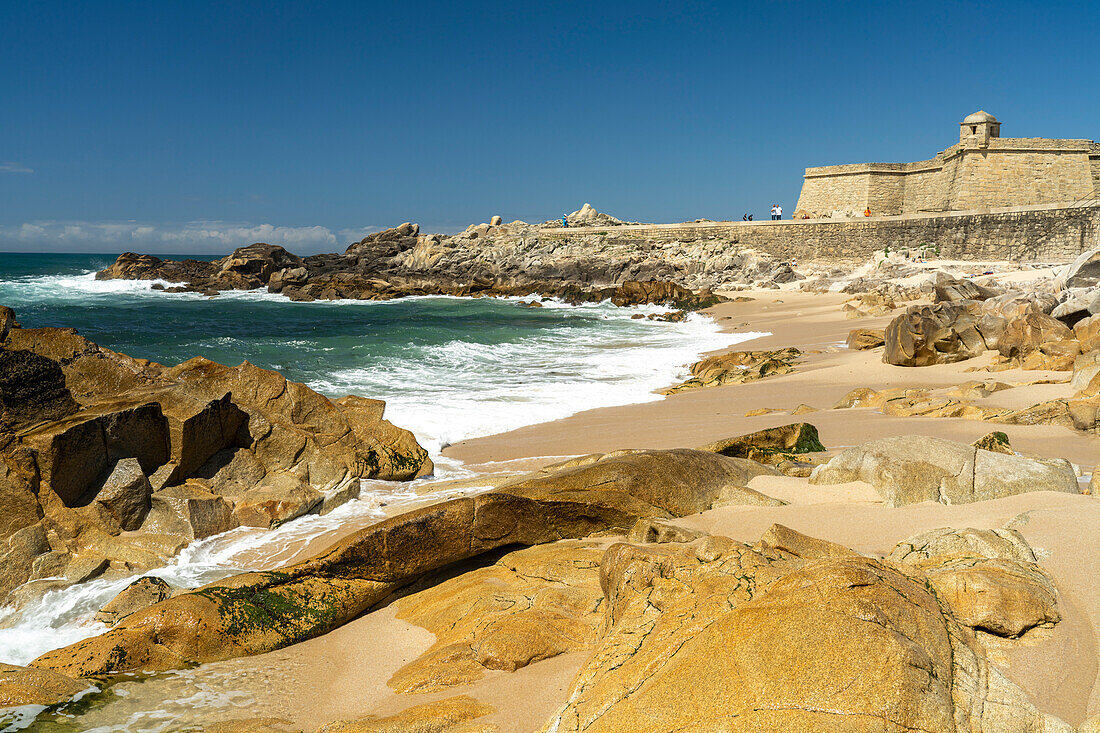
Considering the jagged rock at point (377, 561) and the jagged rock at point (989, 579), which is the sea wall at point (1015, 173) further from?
the jagged rock at point (989, 579)

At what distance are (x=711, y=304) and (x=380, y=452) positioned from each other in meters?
25.9

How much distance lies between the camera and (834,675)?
1.92m

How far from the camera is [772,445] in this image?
626cm

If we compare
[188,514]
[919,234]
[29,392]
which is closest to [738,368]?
[188,514]

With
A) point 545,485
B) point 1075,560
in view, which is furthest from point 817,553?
point 545,485

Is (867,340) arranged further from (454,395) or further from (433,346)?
(433,346)

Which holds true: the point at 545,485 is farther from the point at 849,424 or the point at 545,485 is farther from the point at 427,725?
the point at 849,424

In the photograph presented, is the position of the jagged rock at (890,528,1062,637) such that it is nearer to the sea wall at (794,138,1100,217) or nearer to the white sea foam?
the white sea foam

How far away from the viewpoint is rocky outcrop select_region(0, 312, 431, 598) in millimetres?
4969

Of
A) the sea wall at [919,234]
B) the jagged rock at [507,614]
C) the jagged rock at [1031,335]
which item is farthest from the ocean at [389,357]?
the sea wall at [919,234]

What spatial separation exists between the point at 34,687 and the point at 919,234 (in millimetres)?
38874

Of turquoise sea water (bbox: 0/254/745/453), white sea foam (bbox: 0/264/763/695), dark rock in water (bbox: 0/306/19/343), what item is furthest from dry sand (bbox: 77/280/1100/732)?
dark rock in water (bbox: 0/306/19/343)

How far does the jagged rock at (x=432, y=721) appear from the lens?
2.49 meters

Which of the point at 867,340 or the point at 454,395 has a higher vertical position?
the point at 867,340
